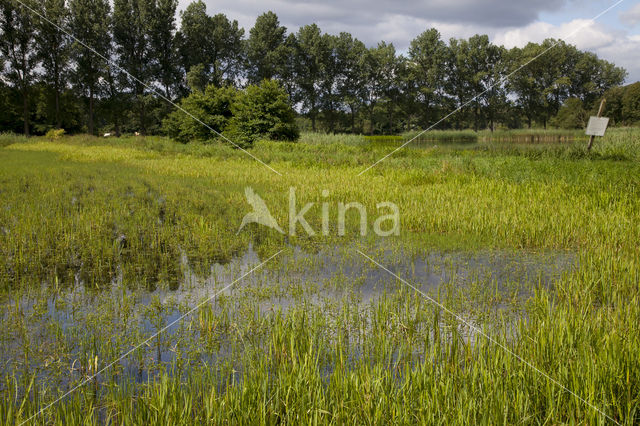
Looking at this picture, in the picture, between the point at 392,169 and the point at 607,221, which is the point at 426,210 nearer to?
the point at 607,221

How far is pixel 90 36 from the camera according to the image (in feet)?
137

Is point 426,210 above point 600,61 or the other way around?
the other way around

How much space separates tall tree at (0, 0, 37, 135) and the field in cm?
3904

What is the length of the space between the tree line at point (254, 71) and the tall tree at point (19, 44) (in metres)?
0.10

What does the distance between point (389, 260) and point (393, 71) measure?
6228 cm

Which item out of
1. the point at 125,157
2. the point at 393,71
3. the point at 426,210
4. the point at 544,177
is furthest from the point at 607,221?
the point at 393,71

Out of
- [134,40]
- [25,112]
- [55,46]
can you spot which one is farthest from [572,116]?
[25,112]

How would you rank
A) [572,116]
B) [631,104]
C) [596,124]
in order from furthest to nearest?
[572,116], [631,104], [596,124]

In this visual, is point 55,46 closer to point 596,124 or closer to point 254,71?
point 254,71

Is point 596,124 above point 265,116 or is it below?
below

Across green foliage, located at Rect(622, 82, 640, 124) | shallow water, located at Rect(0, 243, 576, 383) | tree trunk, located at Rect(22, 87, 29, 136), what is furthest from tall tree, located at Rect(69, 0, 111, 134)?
green foliage, located at Rect(622, 82, 640, 124)

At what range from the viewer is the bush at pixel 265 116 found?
979 inches

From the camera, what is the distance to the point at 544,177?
35.3 ft

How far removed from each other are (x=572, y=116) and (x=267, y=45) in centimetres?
3694
